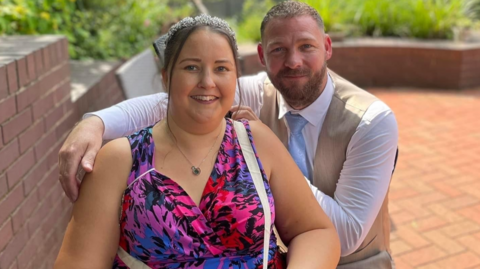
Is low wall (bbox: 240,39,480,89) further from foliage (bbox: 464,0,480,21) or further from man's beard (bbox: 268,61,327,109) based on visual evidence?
man's beard (bbox: 268,61,327,109)

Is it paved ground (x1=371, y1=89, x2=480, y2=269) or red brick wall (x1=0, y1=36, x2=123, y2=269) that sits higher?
red brick wall (x1=0, y1=36, x2=123, y2=269)

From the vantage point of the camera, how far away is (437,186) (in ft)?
15.4

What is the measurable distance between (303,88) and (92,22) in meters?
4.68

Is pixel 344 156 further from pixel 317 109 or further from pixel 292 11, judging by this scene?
pixel 292 11

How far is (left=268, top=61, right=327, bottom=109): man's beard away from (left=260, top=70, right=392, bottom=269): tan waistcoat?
93 millimetres

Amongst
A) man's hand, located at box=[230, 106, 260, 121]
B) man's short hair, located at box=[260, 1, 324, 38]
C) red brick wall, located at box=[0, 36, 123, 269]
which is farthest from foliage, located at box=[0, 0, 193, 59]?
man's hand, located at box=[230, 106, 260, 121]

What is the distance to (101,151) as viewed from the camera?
187 cm

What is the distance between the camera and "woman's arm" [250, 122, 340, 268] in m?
1.98

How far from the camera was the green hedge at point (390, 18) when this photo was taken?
27.2 feet

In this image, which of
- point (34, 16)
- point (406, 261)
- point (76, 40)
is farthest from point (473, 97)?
point (34, 16)

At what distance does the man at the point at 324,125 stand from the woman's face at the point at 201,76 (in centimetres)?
35

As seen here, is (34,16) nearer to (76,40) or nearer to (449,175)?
(76,40)

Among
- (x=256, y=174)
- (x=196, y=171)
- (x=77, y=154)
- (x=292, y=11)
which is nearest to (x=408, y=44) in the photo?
(x=292, y=11)

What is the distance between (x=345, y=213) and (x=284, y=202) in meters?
0.40
